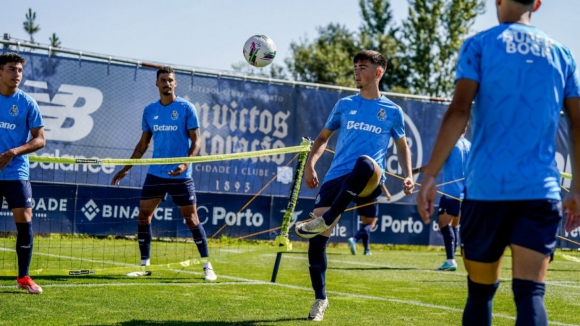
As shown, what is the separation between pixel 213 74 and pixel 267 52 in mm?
5360

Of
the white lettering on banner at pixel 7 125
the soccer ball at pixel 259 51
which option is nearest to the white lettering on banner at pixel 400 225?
the soccer ball at pixel 259 51

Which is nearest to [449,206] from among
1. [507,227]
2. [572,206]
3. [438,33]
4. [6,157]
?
[6,157]

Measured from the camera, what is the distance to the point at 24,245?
7844 millimetres

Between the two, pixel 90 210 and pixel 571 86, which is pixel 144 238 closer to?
pixel 90 210

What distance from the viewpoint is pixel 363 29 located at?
56750mm

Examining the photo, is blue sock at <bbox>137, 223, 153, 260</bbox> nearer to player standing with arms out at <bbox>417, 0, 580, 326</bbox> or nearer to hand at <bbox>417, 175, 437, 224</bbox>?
player standing with arms out at <bbox>417, 0, 580, 326</bbox>

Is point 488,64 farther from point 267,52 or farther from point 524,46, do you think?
point 267,52

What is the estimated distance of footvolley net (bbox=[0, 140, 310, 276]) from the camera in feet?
48.0

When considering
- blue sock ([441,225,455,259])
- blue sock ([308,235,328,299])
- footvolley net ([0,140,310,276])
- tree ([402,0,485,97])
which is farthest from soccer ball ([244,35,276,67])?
tree ([402,0,485,97])

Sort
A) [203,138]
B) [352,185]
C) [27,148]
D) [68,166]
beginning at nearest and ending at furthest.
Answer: [352,185], [27,148], [68,166], [203,138]

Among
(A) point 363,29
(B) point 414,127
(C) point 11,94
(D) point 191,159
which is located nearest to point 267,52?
(D) point 191,159

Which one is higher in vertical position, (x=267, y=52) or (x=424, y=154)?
(x=267, y=52)

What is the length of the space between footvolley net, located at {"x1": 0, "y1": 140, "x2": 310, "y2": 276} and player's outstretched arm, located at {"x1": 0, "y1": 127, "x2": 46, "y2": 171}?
5.09 meters

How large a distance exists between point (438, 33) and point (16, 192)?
145ft
